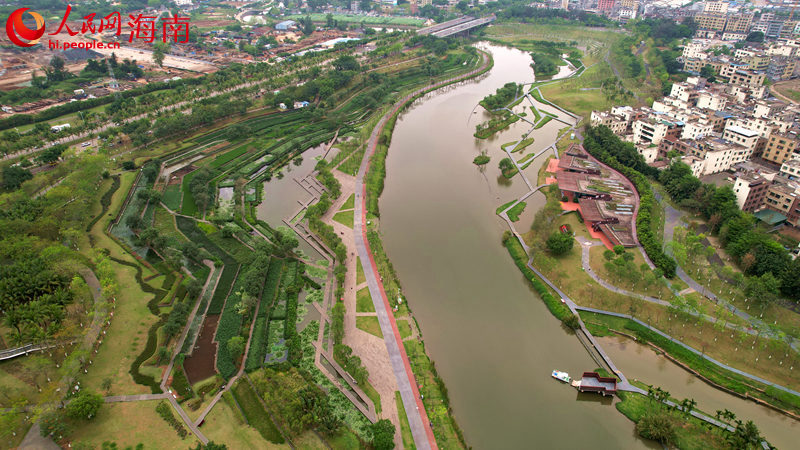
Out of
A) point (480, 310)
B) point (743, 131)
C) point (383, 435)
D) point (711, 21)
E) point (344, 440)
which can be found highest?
point (711, 21)

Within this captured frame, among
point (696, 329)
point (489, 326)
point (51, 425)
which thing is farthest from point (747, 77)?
point (51, 425)

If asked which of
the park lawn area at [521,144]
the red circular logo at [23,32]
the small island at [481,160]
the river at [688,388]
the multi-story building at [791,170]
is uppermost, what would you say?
the red circular logo at [23,32]

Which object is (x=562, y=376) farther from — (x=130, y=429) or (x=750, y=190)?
(x=750, y=190)

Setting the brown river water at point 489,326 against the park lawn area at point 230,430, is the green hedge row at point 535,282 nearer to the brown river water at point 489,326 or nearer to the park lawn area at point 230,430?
the brown river water at point 489,326

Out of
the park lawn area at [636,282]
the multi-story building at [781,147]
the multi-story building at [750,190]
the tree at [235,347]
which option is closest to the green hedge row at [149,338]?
the tree at [235,347]

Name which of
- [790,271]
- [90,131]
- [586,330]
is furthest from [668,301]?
[90,131]

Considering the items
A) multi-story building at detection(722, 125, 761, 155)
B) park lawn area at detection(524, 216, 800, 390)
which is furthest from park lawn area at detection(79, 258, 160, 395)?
multi-story building at detection(722, 125, 761, 155)
